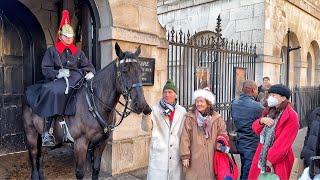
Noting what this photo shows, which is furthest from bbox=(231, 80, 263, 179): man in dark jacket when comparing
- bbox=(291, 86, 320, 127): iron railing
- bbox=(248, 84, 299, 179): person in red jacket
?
bbox=(291, 86, 320, 127): iron railing

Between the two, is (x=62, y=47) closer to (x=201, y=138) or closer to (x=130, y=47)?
(x=130, y=47)

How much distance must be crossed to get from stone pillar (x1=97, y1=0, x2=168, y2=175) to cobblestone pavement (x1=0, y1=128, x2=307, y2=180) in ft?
0.67

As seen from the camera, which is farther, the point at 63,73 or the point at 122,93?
the point at 63,73

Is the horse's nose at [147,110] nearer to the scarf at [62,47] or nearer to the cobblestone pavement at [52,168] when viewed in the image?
the scarf at [62,47]

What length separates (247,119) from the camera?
4406 mm

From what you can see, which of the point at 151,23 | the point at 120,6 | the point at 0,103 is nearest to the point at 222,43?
the point at 151,23

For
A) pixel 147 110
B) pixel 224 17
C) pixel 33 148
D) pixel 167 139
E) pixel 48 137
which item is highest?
pixel 224 17

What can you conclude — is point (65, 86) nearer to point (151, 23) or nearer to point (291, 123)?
point (151, 23)

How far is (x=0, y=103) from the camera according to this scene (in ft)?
21.8

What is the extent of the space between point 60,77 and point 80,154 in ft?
3.88

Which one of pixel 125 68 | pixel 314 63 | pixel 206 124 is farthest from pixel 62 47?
pixel 314 63

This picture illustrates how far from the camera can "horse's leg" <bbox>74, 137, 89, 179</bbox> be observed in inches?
159

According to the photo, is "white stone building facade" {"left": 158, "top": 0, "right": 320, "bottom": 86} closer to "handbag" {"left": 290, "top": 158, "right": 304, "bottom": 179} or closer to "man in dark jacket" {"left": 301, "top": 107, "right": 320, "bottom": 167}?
"handbag" {"left": 290, "top": 158, "right": 304, "bottom": 179}

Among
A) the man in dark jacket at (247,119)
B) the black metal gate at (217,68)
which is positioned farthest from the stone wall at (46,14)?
the man in dark jacket at (247,119)
